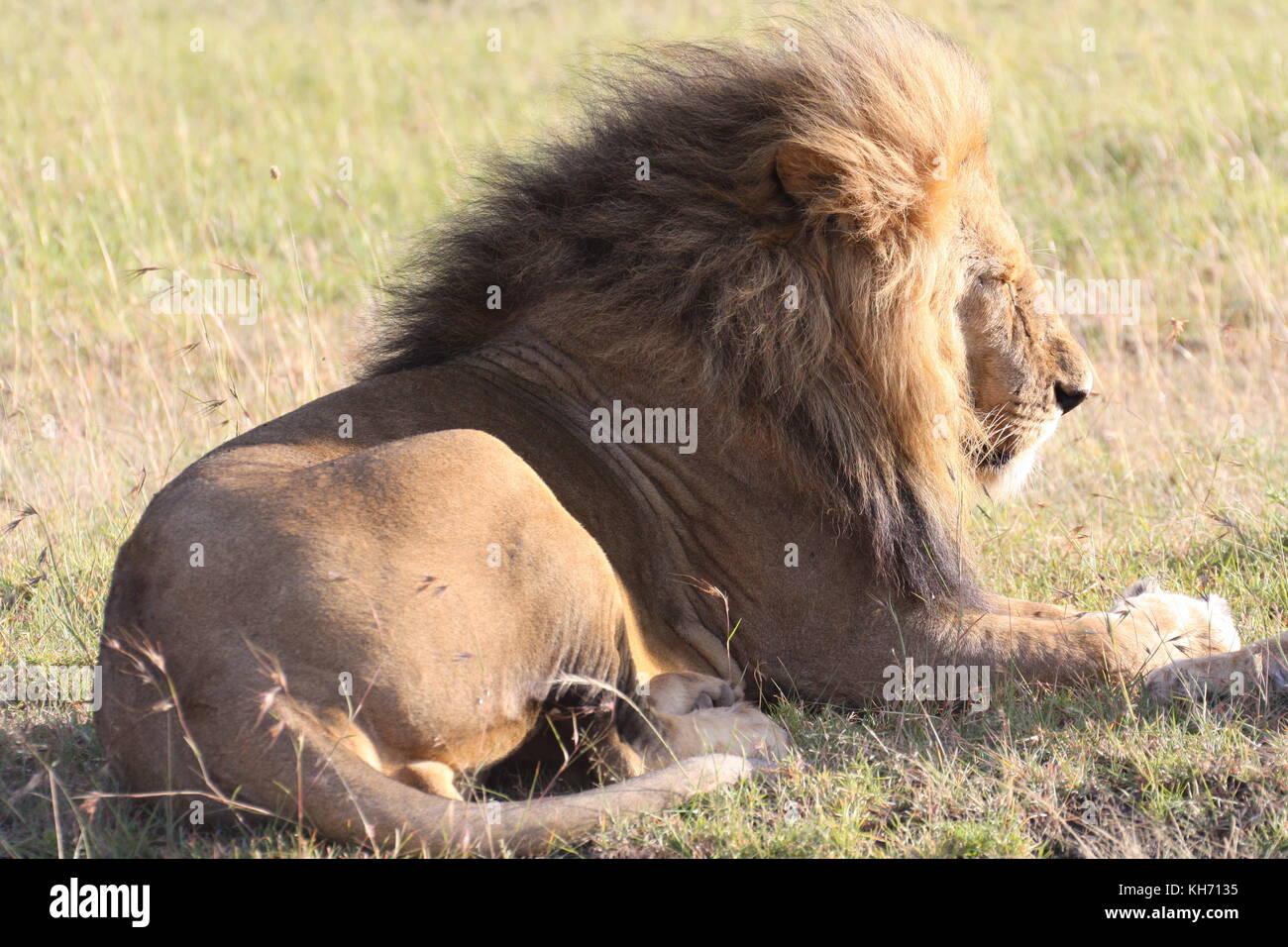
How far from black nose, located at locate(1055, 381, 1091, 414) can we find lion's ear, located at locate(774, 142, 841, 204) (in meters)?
0.86

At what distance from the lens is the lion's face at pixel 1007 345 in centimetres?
372

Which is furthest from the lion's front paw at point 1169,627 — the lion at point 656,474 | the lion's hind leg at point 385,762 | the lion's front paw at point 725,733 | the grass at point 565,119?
the lion's hind leg at point 385,762

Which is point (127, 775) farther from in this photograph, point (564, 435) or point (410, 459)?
point (564, 435)

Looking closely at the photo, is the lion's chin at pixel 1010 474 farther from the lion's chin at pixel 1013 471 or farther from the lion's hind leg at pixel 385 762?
the lion's hind leg at pixel 385 762

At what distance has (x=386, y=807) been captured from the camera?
8.68 ft

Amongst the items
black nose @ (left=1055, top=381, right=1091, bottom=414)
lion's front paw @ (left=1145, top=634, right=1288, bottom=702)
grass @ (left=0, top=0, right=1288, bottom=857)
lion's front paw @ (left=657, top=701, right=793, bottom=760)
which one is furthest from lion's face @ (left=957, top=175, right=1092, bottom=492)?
lion's front paw @ (left=657, top=701, right=793, bottom=760)

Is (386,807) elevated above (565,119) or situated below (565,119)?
below

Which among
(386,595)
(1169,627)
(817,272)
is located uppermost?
(817,272)

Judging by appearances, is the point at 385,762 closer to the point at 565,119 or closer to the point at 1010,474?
the point at 1010,474

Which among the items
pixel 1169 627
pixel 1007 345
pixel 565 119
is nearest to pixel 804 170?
pixel 1007 345

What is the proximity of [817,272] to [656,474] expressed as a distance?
0.64 m
